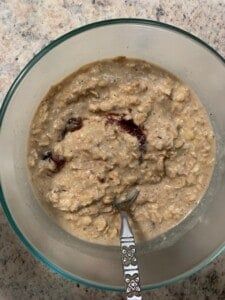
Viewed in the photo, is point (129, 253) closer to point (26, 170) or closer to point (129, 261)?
point (129, 261)

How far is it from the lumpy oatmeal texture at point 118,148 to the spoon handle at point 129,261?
0.03 m

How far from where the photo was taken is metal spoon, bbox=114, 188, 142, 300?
872 millimetres

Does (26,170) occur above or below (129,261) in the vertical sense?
above

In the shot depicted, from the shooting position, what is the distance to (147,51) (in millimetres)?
943

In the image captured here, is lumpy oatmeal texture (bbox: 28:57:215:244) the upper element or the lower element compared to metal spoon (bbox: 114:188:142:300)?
upper

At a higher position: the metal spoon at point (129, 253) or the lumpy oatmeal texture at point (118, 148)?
the lumpy oatmeal texture at point (118, 148)

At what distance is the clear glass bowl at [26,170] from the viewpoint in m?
0.90

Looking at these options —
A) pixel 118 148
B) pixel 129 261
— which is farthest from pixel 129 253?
pixel 118 148

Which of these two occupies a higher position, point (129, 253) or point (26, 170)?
point (26, 170)

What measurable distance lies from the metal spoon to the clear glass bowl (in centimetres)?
5

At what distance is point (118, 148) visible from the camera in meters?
0.90

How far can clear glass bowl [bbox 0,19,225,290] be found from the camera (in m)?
0.90

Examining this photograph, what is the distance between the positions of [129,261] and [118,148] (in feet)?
0.61

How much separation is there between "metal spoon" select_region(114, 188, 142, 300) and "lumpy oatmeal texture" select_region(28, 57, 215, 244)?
0.01m
